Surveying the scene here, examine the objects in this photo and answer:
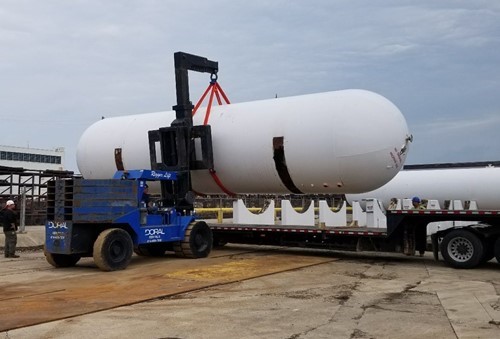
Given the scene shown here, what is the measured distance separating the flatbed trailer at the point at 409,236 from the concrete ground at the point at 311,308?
1.53 ft

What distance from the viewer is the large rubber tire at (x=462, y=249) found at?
11.1 meters

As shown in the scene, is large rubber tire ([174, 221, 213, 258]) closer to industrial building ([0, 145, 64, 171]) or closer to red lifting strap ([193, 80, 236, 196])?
red lifting strap ([193, 80, 236, 196])

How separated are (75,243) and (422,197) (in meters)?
14.4

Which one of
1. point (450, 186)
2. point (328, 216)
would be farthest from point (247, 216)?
point (450, 186)

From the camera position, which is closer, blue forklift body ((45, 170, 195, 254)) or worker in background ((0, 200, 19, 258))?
blue forklift body ((45, 170, 195, 254))

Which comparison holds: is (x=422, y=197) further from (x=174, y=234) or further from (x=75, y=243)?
(x=75, y=243)

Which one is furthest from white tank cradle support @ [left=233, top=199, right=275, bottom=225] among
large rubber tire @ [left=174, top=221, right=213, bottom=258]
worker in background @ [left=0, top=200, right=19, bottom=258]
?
worker in background @ [left=0, top=200, right=19, bottom=258]

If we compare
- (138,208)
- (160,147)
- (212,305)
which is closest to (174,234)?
(138,208)

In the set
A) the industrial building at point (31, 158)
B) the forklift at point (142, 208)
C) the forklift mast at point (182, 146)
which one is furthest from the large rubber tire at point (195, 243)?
the industrial building at point (31, 158)

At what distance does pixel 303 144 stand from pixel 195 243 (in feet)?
11.8

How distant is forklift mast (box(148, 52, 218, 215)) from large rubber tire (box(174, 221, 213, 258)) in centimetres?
56

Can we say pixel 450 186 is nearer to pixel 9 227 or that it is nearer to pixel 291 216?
pixel 291 216

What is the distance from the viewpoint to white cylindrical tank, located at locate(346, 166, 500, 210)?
1939 centimetres

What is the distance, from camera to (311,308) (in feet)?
23.5
